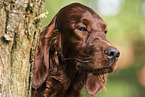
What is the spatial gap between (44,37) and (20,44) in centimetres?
111

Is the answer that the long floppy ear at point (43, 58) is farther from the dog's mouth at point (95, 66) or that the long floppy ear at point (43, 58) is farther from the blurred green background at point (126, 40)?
the blurred green background at point (126, 40)

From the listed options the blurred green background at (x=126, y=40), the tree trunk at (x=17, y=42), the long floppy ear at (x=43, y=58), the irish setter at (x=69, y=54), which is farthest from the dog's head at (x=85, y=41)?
the blurred green background at (x=126, y=40)

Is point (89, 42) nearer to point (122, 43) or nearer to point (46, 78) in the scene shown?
point (46, 78)

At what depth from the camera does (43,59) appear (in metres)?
3.12

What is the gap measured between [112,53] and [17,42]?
3.49 feet

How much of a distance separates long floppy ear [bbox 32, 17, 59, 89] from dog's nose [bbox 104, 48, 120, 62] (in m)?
0.78

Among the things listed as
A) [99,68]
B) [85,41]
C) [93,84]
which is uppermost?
[85,41]

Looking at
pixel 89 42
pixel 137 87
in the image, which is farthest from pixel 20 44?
pixel 137 87

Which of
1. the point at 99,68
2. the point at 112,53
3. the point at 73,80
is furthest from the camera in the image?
the point at 73,80

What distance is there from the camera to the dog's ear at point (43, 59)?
2.97 m

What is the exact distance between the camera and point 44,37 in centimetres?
326

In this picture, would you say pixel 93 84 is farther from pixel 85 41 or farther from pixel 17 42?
pixel 17 42

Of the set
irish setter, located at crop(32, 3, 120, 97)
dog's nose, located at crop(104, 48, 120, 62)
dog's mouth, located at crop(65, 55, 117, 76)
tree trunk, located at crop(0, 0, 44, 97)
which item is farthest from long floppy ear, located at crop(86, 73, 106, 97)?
tree trunk, located at crop(0, 0, 44, 97)

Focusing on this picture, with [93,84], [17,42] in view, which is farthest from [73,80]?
[17,42]
